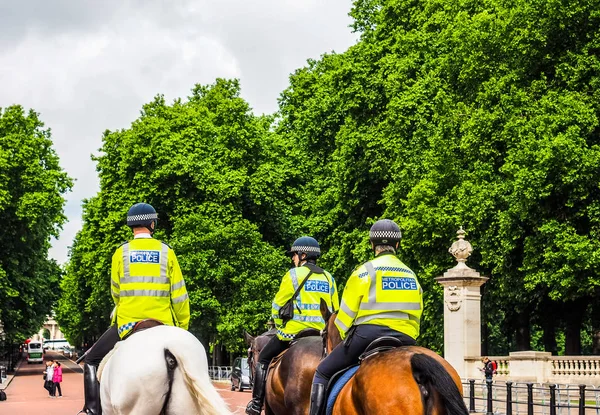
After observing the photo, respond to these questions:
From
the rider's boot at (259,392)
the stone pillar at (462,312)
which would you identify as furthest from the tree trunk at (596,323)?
the rider's boot at (259,392)

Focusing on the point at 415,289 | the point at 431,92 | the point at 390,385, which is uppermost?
Result: the point at 431,92

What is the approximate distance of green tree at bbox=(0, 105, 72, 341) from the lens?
53.9m

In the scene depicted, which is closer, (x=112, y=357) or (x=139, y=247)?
(x=112, y=357)

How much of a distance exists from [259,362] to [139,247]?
390 cm

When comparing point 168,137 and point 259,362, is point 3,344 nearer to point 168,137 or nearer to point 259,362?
point 168,137

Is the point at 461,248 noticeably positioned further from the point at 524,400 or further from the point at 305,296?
the point at 305,296

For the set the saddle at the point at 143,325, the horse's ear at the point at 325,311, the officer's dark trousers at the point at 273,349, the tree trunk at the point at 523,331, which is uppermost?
the tree trunk at the point at 523,331

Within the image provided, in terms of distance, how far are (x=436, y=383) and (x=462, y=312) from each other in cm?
2707

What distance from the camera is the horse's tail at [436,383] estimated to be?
6816mm

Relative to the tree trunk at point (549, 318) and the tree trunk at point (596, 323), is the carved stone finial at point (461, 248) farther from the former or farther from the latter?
the tree trunk at point (549, 318)

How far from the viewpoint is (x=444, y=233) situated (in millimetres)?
37312

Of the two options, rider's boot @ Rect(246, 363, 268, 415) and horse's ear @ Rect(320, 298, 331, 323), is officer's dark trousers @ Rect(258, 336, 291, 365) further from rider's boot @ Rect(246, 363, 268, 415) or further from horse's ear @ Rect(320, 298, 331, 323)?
horse's ear @ Rect(320, 298, 331, 323)

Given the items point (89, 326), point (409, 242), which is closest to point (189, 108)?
point (409, 242)

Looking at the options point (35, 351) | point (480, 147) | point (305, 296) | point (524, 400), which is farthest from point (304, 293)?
point (35, 351)
